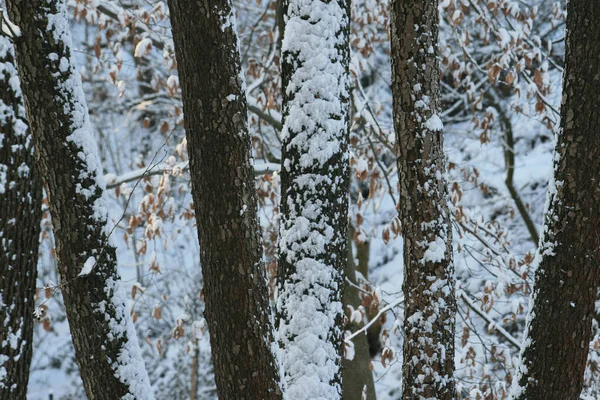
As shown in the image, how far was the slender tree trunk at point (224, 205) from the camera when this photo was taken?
2172mm

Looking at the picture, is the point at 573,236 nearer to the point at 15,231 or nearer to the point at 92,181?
the point at 92,181

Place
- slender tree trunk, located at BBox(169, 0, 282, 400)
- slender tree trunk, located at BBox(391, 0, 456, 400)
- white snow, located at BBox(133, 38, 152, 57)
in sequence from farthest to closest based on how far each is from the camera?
1. white snow, located at BBox(133, 38, 152, 57)
2. slender tree trunk, located at BBox(391, 0, 456, 400)
3. slender tree trunk, located at BBox(169, 0, 282, 400)

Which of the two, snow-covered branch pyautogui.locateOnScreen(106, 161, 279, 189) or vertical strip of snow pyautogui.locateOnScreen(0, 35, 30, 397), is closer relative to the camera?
vertical strip of snow pyautogui.locateOnScreen(0, 35, 30, 397)

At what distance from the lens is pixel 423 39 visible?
2465mm

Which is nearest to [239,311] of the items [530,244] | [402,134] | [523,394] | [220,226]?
[220,226]

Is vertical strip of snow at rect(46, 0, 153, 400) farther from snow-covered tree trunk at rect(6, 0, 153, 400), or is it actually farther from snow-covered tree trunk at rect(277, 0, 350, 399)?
snow-covered tree trunk at rect(277, 0, 350, 399)

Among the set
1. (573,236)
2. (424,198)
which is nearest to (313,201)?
(424,198)

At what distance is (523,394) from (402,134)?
1.08 m

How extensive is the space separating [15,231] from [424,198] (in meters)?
1.59

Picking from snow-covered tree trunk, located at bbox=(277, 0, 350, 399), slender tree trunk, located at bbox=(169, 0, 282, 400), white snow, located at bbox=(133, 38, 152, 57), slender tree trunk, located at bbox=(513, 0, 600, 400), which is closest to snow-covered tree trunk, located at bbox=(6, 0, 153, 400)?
slender tree trunk, located at bbox=(169, 0, 282, 400)

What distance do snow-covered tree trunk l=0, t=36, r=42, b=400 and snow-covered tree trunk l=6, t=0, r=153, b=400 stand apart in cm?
27

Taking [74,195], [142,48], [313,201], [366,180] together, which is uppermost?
[142,48]

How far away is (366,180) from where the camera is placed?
6.45 meters

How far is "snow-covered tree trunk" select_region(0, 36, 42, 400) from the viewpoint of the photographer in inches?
98.5
